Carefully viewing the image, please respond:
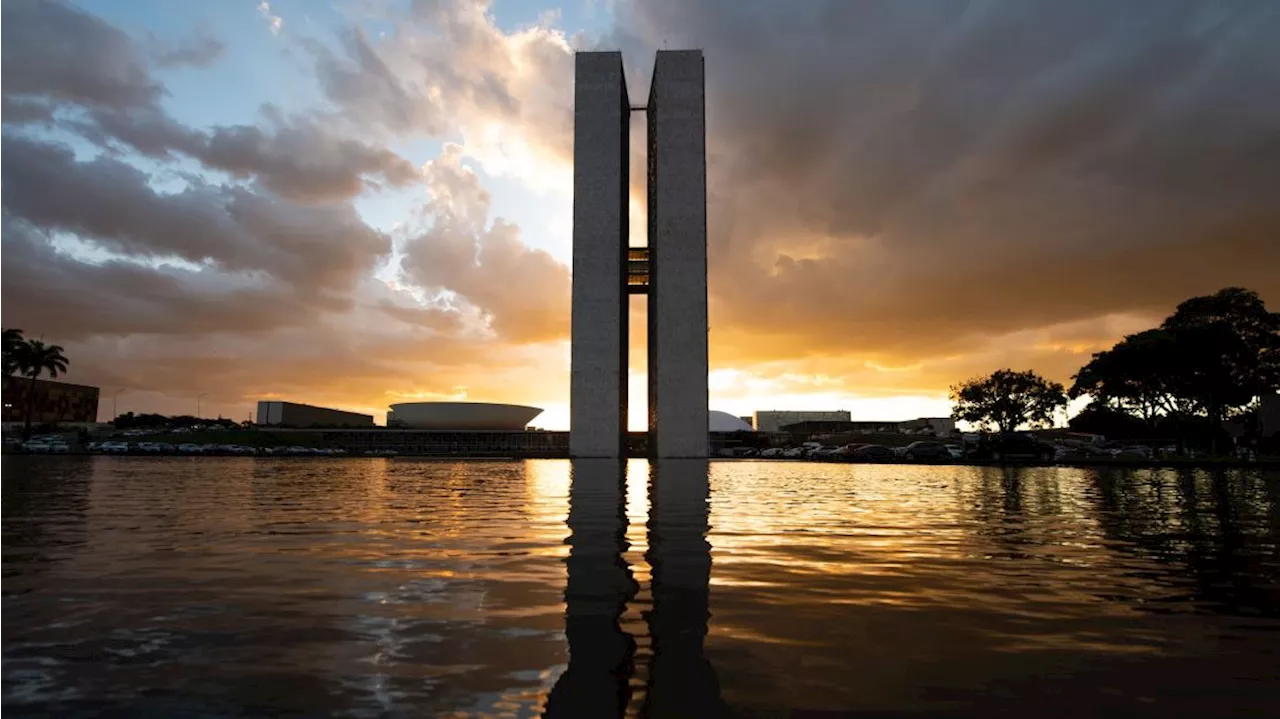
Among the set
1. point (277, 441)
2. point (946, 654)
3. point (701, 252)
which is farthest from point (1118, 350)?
point (277, 441)

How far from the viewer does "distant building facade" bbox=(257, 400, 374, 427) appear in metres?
147

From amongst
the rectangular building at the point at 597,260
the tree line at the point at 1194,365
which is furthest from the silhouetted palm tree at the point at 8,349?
the tree line at the point at 1194,365

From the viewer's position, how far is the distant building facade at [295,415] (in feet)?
484

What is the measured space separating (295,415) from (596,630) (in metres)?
159

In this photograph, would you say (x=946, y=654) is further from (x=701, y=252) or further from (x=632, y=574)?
(x=701, y=252)

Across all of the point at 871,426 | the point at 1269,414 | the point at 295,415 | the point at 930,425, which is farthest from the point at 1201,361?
the point at 295,415

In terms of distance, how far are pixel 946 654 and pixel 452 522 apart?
37.0 feet

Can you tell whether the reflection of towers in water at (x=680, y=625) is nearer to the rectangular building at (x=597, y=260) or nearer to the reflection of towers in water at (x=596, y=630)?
the reflection of towers in water at (x=596, y=630)

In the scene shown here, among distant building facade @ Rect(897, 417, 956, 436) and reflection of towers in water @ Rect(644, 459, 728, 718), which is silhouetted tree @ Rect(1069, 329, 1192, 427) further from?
distant building facade @ Rect(897, 417, 956, 436)

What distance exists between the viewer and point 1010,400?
83000mm

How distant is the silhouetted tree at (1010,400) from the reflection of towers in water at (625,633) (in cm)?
7829

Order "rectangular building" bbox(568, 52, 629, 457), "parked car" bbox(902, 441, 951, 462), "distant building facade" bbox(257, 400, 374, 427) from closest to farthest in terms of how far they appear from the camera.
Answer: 1. "parked car" bbox(902, 441, 951, 462)
2. "rectangular building" bbox(568, 52, 629, 457)
3. "distant building facade" bbox(257, 400, 374, 427)

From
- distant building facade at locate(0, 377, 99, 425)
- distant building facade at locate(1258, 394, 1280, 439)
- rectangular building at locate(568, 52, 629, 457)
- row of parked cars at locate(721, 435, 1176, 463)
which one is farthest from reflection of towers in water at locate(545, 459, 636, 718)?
distant building facade at locate(0, 377, 99, 425)

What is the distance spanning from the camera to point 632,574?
359 inches
